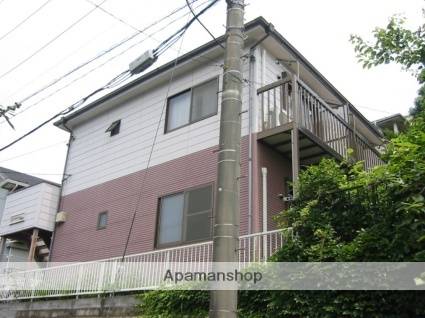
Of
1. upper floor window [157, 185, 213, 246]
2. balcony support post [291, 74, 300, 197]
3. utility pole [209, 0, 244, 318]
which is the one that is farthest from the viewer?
upper floor window [157, 185, 213, 246]

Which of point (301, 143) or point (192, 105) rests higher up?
point (192, 105)

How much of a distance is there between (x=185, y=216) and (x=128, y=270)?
6.41 ft

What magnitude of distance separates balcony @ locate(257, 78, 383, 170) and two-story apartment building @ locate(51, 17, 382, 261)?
0.09 ft

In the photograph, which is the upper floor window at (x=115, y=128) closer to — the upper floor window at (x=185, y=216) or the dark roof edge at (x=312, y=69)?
the upper floor window at (x=185, y=216)

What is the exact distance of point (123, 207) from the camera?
43.0ft

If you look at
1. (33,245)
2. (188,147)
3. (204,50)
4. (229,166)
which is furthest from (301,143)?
(33,245)

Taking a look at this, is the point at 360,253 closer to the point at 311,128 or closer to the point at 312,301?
the point at 312,301

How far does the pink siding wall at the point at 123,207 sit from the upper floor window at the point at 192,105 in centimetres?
107

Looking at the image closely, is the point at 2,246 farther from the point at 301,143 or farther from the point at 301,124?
the point at 301,124

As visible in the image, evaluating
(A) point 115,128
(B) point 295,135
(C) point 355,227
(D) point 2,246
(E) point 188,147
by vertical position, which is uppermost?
(A) point 115,128

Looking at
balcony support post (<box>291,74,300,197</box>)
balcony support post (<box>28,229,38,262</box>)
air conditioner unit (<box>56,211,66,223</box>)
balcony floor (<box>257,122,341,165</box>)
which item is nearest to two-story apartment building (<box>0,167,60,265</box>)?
balcony support post (<box>28,229,38,262</box>)

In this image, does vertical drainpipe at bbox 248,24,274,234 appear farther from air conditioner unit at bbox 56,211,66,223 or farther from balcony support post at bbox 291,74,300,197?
air conditioner unit at bbox 56,211,66,223

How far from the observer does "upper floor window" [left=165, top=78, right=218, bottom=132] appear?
12312mm

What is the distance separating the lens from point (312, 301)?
6.59 metres
